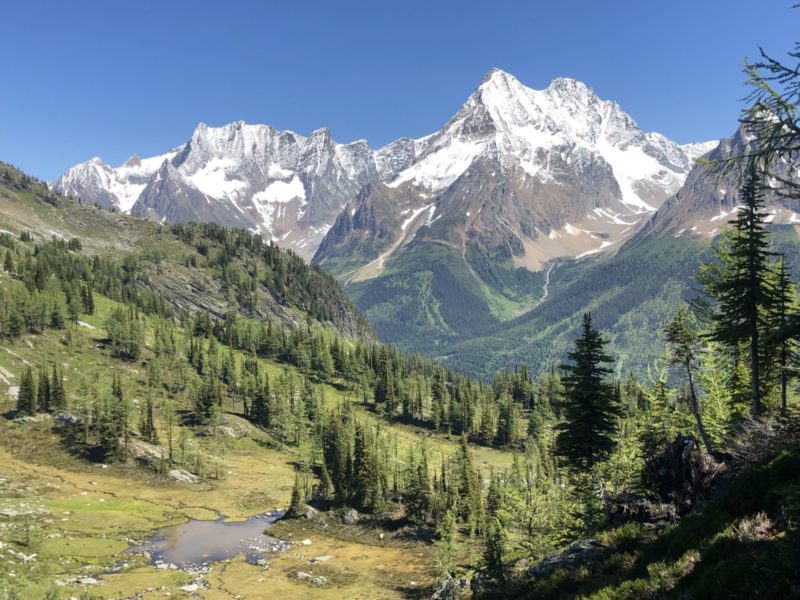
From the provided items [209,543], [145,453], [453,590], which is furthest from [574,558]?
[145,453]

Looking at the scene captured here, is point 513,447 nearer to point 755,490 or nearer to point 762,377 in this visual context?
point 762,377

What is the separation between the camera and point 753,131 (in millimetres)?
22922

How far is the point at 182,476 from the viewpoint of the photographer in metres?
120

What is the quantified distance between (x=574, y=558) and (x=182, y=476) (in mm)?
115359

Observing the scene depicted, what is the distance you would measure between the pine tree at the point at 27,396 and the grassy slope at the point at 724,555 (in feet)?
444

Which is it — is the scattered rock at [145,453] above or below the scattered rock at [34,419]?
below

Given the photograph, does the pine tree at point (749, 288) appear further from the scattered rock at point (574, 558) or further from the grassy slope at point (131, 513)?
the grassy slope at point (131, 513)

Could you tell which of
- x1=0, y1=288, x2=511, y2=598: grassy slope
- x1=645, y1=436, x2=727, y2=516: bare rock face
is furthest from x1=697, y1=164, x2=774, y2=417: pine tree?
x1=0, y1=288, x2=511, y2=598: grassy slope

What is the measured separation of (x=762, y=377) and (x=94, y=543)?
88.1 metres

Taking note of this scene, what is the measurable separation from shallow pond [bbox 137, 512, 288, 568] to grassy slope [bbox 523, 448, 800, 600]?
70.2m

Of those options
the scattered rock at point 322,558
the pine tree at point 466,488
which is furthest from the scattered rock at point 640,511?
the scattered rock at point 322,558

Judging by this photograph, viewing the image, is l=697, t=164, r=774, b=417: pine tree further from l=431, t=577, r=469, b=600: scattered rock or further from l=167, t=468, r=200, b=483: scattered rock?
l=167, t=468, r=200, b=483: scattered rock

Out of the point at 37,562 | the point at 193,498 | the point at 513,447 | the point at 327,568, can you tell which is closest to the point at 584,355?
the point at 327,568

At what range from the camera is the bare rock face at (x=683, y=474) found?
2666cm
